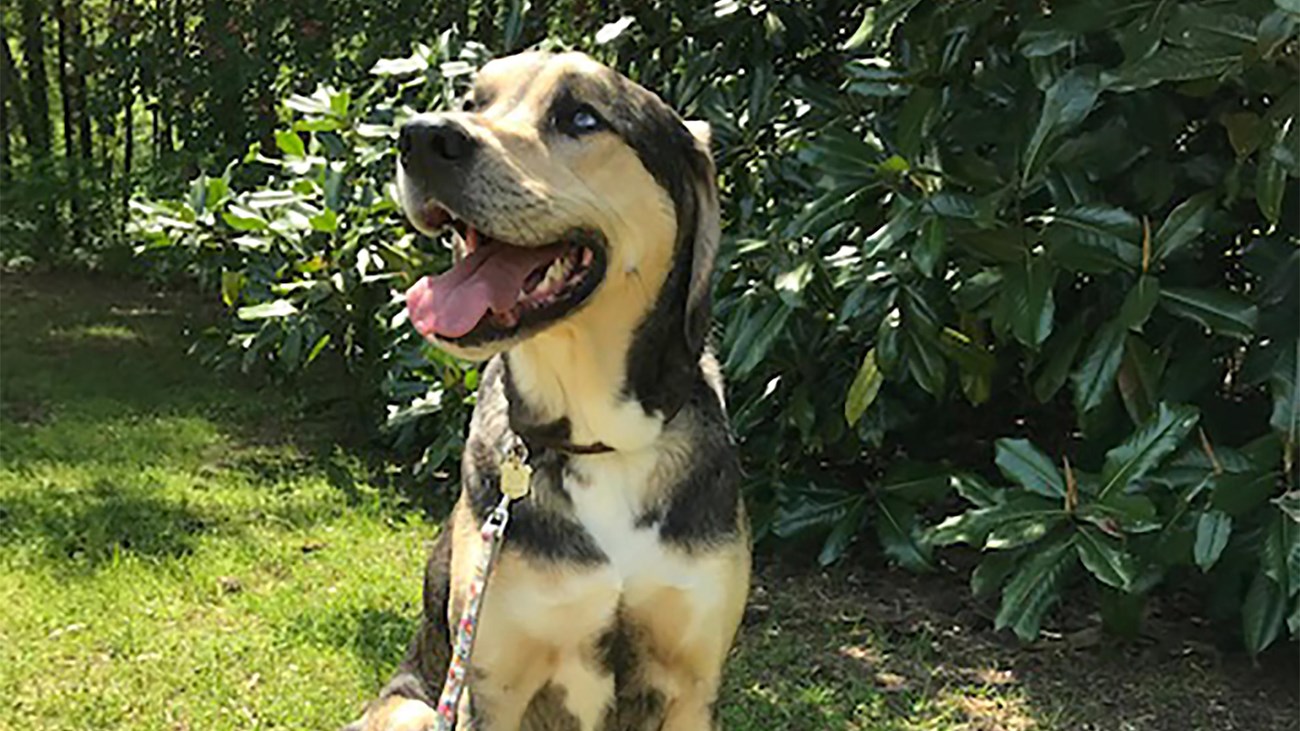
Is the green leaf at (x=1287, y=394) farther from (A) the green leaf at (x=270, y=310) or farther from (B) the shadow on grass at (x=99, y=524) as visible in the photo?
(A) the green leaf at (x=270, y=310)

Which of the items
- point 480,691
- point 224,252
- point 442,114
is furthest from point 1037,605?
point 224,252

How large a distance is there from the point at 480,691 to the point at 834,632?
2.46 meters

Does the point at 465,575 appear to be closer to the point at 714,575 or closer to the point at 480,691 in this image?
the point at 480,691

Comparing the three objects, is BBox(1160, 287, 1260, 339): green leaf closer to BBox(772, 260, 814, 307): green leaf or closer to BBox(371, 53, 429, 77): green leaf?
BBox(772, 260, 814, 307): green leaf

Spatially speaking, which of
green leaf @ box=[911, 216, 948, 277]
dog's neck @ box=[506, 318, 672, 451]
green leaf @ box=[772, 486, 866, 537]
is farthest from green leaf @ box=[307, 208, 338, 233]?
dog's neck @ box=[506, 318, 672, 451]

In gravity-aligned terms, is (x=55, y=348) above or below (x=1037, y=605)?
below

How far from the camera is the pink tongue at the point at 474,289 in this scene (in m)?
2.62

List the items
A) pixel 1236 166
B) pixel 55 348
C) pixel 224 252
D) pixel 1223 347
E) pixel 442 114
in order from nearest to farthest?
pixel 442 114 → pixel 1236 166 → pixel 1223 347 → pixel 224 252 → pixel 55 348

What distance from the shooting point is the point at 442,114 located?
2.59 m

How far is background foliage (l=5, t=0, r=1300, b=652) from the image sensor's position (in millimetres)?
3957

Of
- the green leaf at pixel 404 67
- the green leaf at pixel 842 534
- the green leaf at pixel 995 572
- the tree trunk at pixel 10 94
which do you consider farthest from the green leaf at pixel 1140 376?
the tree trunk at pixel 10 94

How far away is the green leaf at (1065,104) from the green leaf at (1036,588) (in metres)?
1.08

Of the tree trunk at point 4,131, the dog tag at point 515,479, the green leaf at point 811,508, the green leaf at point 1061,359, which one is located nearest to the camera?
the dog tag at point 515,479

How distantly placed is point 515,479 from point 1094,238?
1935 mm
